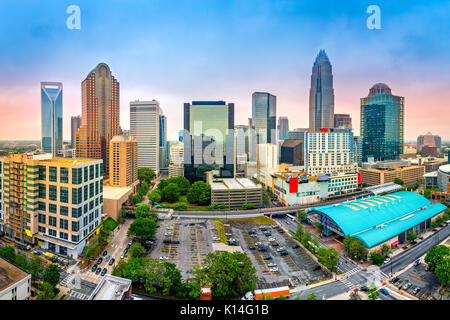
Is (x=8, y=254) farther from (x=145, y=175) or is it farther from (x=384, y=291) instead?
(x=145, y=175)

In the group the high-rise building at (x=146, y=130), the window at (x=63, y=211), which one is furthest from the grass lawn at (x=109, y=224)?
the high-rise building at (x=146, y=130)

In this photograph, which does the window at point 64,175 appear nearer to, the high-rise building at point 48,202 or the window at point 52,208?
the high-rise building at point 48,202

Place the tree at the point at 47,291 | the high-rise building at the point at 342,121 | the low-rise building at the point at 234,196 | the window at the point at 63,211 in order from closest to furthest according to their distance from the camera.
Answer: the tree at the point at 47,291 < the window at the point at 63,211 < the low-rise building at the point at 234,196 < the high-rise building at the point at 342,121

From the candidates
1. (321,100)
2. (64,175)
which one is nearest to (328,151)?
(64,175)

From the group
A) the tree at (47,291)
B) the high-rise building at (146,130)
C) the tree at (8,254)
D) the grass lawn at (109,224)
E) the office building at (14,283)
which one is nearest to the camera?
the office building at (14,283)
